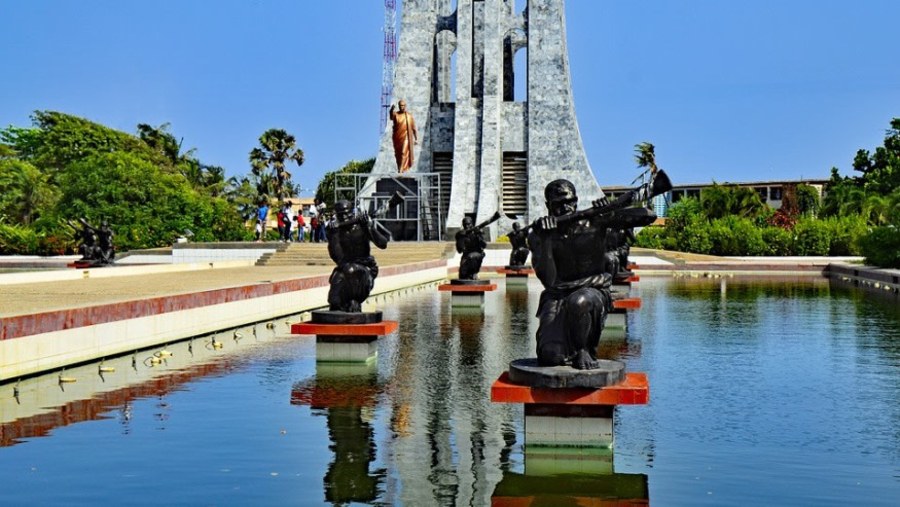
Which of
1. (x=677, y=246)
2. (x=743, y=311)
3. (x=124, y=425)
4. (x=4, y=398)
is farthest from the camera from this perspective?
(x=677, y=246)

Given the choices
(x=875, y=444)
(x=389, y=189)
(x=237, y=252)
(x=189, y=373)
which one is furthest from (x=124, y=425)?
(x=389, y=189)

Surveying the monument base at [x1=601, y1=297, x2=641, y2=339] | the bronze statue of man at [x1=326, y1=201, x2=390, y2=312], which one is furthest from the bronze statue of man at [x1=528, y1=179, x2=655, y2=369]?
the monument base at [x1=601, y1=297, x2=641, y2=339]

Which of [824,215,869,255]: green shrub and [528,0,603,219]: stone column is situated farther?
[528,0,603,219]: stone column

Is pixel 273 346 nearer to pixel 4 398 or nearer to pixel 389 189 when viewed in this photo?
pixel 4 398

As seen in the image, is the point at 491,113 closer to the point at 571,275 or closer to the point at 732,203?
the point at 732,203

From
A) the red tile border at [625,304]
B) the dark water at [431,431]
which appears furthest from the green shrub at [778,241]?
the dark water at [431,431]

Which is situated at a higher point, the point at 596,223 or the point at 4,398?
the point at 596,223

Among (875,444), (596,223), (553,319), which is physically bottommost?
(875,444)

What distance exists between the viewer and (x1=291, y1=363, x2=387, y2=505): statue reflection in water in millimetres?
6250

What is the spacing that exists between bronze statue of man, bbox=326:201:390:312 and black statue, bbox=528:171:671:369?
427 cm

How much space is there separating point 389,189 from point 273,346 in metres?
32.7

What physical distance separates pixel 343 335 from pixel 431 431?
3.82 metres

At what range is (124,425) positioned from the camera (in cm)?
804

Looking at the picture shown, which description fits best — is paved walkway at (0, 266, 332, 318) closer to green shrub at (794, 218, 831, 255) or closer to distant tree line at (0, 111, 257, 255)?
distant tree line at (0, 111, 257, 255)
